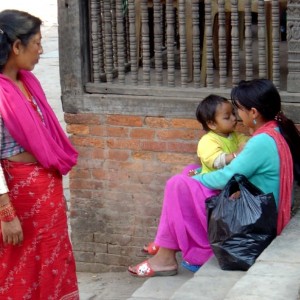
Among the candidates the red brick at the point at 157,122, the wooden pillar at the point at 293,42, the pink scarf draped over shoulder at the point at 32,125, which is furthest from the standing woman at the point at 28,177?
the wooden pillar at the point at 293,42

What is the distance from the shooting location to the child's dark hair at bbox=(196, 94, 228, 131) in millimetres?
5543

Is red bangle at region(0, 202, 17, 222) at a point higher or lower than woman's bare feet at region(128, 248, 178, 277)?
higher

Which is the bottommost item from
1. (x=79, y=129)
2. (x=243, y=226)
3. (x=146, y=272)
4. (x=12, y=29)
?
(x=146, y=272)

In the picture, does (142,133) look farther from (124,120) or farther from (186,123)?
(186,123)

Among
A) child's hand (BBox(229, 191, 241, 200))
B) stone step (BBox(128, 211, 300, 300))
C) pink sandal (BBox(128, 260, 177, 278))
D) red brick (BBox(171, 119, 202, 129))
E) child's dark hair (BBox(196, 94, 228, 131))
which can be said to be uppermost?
child's dark hair (BBox(196, 94, 228, 131))

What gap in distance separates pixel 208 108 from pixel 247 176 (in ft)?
1.82

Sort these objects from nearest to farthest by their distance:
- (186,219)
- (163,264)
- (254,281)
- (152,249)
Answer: (254,281)
(186,219)
(163,264)
(152,249)

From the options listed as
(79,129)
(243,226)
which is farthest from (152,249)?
(243,226)

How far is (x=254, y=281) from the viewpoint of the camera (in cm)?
444

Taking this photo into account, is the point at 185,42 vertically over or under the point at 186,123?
over

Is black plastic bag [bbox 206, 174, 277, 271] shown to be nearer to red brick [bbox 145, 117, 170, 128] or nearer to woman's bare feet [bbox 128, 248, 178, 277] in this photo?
woman's bare feet [bbox 128, 248, 178, 277]

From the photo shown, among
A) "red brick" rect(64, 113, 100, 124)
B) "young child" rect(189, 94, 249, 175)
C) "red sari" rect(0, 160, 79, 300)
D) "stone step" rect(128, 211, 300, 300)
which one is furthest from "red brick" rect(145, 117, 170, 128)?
"red sari" rect(0, 160, 79, 300)

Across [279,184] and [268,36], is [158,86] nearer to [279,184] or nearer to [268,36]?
[268,36]

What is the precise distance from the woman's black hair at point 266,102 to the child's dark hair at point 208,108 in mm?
243
